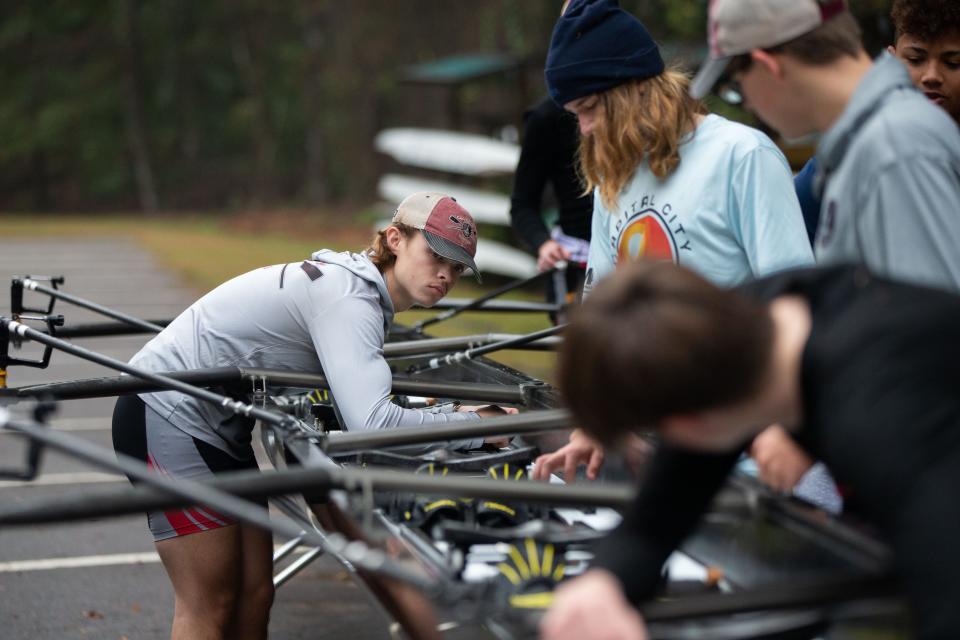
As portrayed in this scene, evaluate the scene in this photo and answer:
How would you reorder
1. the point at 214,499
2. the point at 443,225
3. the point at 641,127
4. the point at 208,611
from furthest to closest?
the point at 443,225 < the point at 208,611 < the point at 641,127 < the point at 214,499

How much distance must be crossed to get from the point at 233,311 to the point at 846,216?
1.97 metres

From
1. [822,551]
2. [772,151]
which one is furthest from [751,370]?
[772,151]

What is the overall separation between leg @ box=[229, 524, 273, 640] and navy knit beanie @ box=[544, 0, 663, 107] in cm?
156

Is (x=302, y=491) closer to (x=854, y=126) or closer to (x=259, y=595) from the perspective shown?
(x=854, y=126)

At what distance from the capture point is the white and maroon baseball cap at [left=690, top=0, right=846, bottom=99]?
2105mm

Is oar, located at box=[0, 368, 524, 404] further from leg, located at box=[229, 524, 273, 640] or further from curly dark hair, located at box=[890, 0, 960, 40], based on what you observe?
curly dark hair, located at box=[890, 0, 960, 40]

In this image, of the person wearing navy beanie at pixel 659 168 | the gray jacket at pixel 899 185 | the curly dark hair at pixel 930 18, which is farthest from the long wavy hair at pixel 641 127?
the gray jacket at pixel 899 185

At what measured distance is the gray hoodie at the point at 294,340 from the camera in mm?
3207

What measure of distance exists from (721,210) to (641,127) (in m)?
0.32

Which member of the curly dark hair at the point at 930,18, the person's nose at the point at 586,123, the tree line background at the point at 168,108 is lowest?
the tree line background at the point at 168,108

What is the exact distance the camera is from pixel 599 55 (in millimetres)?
3158

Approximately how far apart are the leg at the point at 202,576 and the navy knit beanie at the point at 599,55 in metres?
1.55

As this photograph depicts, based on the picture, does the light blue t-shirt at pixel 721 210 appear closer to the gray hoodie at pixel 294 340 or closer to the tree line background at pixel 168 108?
the gray hoodie at pixel 294 340

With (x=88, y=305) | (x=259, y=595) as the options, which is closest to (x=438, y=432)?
(x=259, y=595)
